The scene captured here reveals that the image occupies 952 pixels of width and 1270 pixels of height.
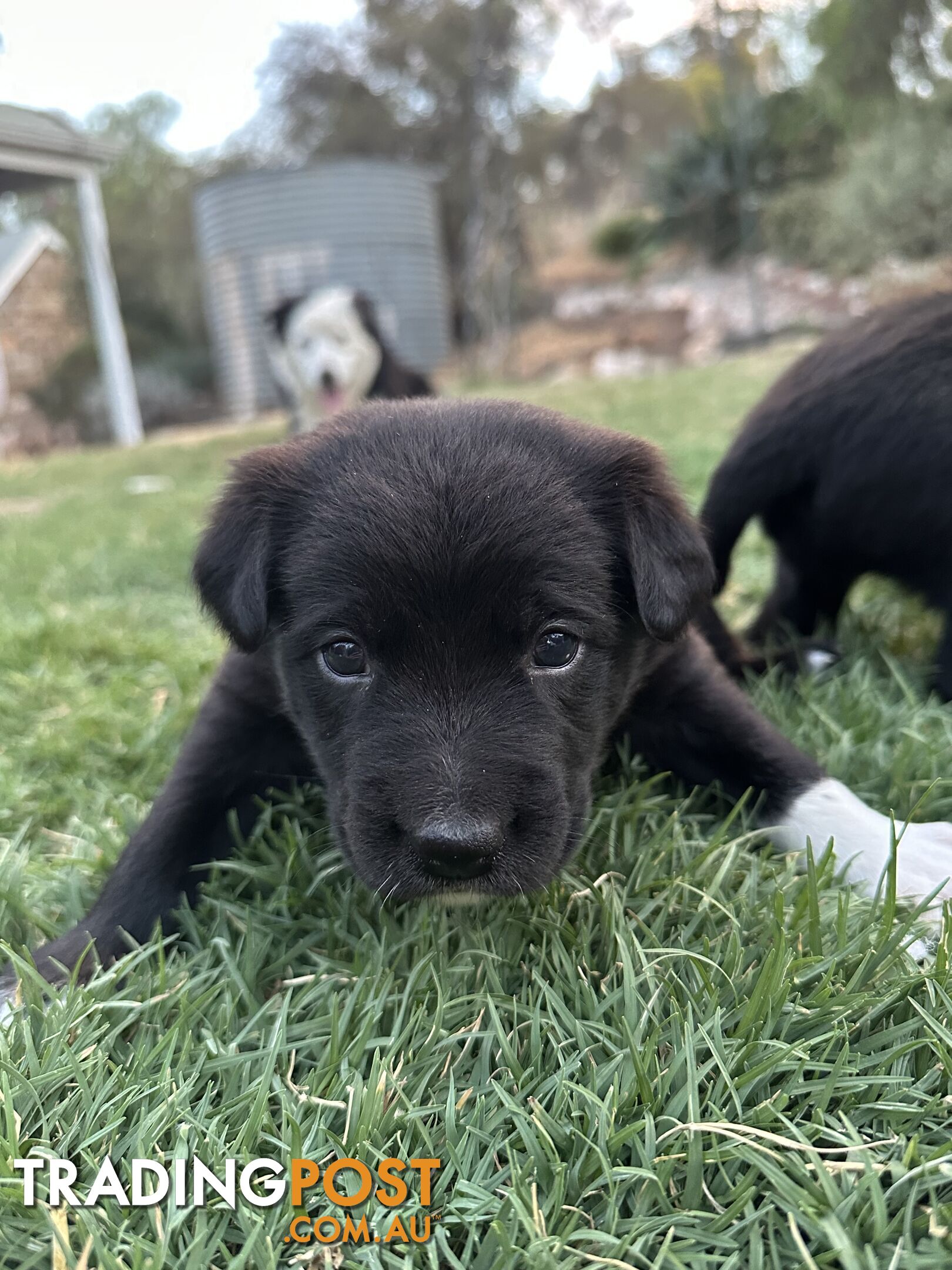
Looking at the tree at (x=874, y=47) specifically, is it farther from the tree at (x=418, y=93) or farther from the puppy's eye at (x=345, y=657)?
the puppy's eye at (x=345, y=657)

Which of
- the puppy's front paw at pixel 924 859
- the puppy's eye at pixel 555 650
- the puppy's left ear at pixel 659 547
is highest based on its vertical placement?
the puppy's left ear at pixel 659 547

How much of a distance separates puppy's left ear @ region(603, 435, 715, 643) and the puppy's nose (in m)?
0.53

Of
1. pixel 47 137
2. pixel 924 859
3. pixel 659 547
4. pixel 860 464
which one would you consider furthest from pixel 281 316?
pixel 924 859

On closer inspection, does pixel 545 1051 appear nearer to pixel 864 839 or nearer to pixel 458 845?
pixel 458 845

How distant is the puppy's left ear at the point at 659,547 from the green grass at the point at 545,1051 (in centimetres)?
42

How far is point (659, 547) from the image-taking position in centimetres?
185

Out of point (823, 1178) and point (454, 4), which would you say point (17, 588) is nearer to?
point (823, 1178)

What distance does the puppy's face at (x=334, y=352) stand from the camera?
29.7ft

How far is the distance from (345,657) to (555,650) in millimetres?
369

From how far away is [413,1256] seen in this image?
3.88ft

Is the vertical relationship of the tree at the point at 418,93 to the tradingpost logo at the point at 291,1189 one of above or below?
above

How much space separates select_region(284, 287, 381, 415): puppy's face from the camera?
905cm

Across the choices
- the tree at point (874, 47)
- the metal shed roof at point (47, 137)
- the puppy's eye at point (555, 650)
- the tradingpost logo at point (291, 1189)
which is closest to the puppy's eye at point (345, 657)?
the puppy's eye at point (555, 650)

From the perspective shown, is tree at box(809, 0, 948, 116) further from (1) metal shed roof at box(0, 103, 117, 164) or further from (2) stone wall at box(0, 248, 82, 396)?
(2) stone wall at box(0, 248, 82, 396)
